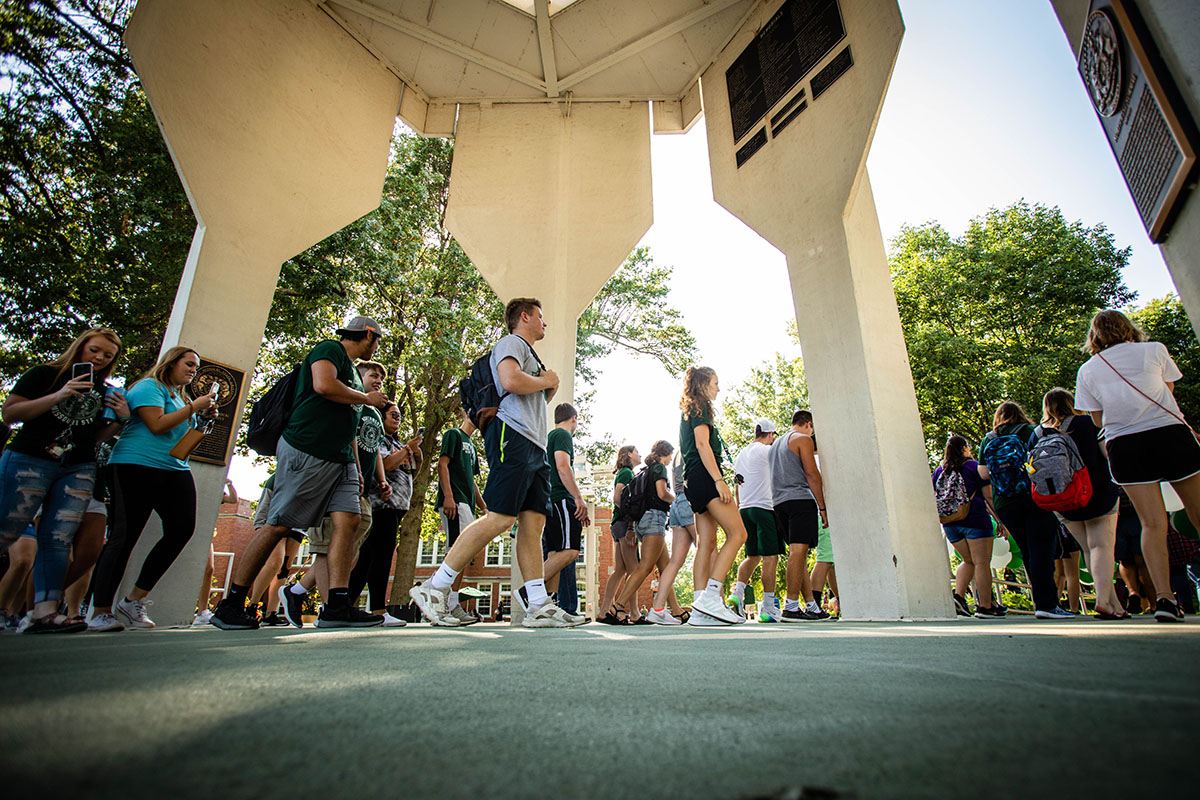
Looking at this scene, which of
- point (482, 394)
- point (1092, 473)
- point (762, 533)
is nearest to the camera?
point (482, 394)

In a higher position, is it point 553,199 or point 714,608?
point 553,199

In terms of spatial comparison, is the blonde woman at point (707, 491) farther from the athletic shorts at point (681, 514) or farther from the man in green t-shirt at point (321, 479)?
the man in green t-shirt at point (321, 479)

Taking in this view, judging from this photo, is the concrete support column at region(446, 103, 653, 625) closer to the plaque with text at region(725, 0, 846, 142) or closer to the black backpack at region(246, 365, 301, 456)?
the plaque with text at region(725, 0, 846, 142)

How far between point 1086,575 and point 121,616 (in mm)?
11566

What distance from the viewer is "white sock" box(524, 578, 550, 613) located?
3846 mm

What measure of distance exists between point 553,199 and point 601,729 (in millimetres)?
9128

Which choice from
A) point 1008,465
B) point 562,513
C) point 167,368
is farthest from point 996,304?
point 167,368

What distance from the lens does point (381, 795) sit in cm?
54

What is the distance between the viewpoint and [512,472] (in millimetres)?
3697

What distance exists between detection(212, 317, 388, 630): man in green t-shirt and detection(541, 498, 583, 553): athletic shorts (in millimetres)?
1695

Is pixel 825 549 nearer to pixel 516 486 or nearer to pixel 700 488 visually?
pixel 700 488

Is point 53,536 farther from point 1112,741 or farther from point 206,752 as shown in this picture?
point 1112,741

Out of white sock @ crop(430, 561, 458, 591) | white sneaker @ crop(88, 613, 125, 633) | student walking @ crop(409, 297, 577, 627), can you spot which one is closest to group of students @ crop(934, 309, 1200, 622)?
student walking @ crop(409, 297, 577, 627)

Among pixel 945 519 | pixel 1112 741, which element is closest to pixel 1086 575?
pixel 945 519
